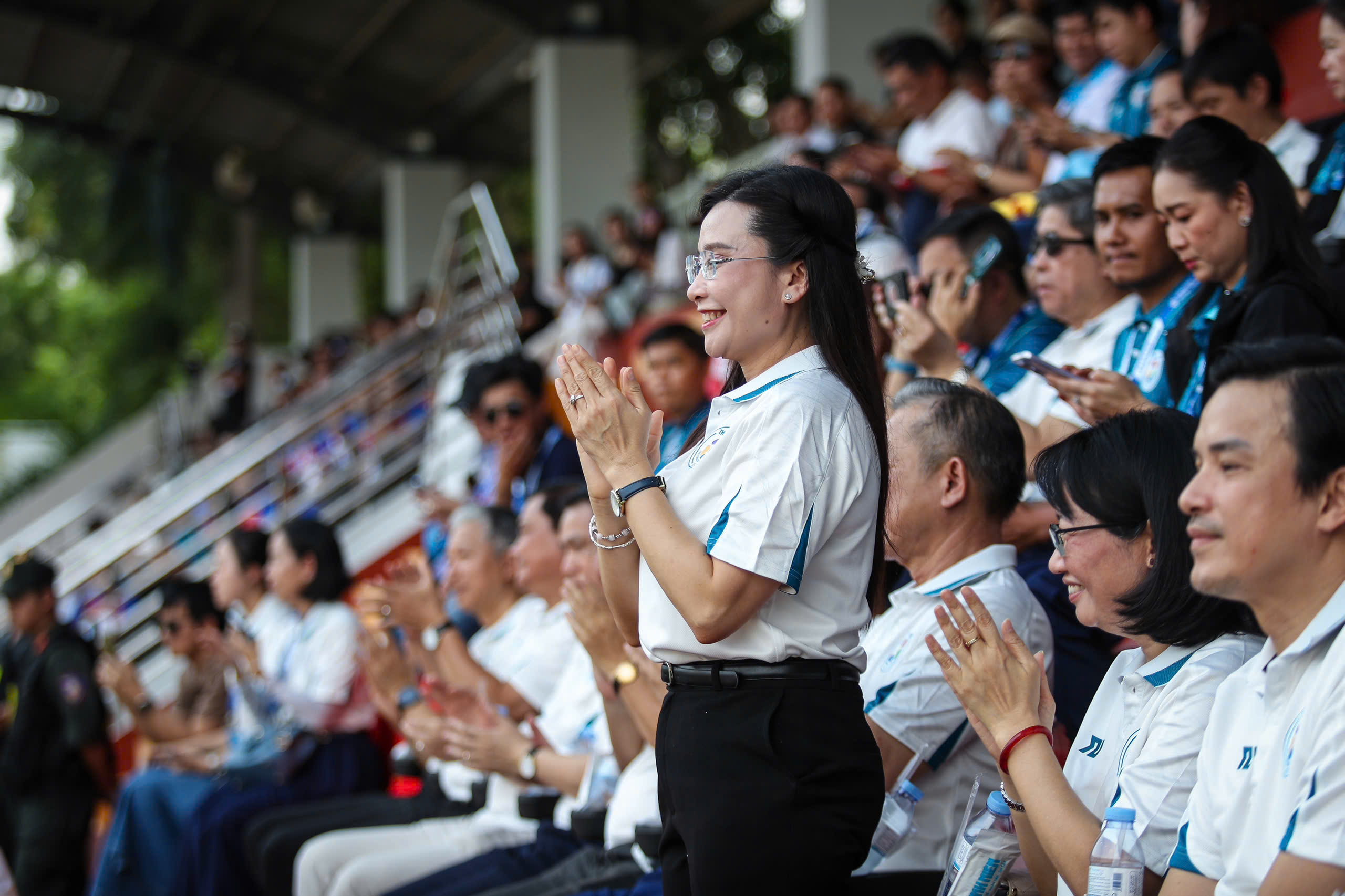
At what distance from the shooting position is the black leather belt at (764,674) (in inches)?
Result: 76.4

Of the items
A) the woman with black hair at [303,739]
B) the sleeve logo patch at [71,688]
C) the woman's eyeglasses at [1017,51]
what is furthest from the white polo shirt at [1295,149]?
the sleeve logo patch at [71,688]

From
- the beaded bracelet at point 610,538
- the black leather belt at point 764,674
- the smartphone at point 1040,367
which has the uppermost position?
the smartphone at point 1040,367

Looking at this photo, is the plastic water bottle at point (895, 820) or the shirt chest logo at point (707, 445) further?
the plastic water bottle at point (895, 820)

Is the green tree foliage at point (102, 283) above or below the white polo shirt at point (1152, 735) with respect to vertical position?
above

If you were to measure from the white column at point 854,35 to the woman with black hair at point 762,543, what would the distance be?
6.76 metres

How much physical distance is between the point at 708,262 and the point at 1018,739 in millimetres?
845

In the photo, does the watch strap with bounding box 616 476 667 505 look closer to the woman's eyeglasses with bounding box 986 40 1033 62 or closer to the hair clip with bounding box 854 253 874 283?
the hair clip with bounding box 854 253 874 283

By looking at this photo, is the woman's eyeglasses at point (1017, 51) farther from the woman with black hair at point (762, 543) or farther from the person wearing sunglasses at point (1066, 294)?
the woman with black hair at point (762, 543)

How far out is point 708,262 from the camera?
6.86 feet

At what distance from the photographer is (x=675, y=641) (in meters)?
1.98

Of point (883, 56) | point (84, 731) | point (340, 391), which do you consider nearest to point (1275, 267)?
point (883, 56)

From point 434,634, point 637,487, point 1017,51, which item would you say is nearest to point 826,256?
point 637,487

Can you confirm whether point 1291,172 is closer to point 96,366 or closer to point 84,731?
point 84,731

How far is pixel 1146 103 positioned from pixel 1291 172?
1.00 m
